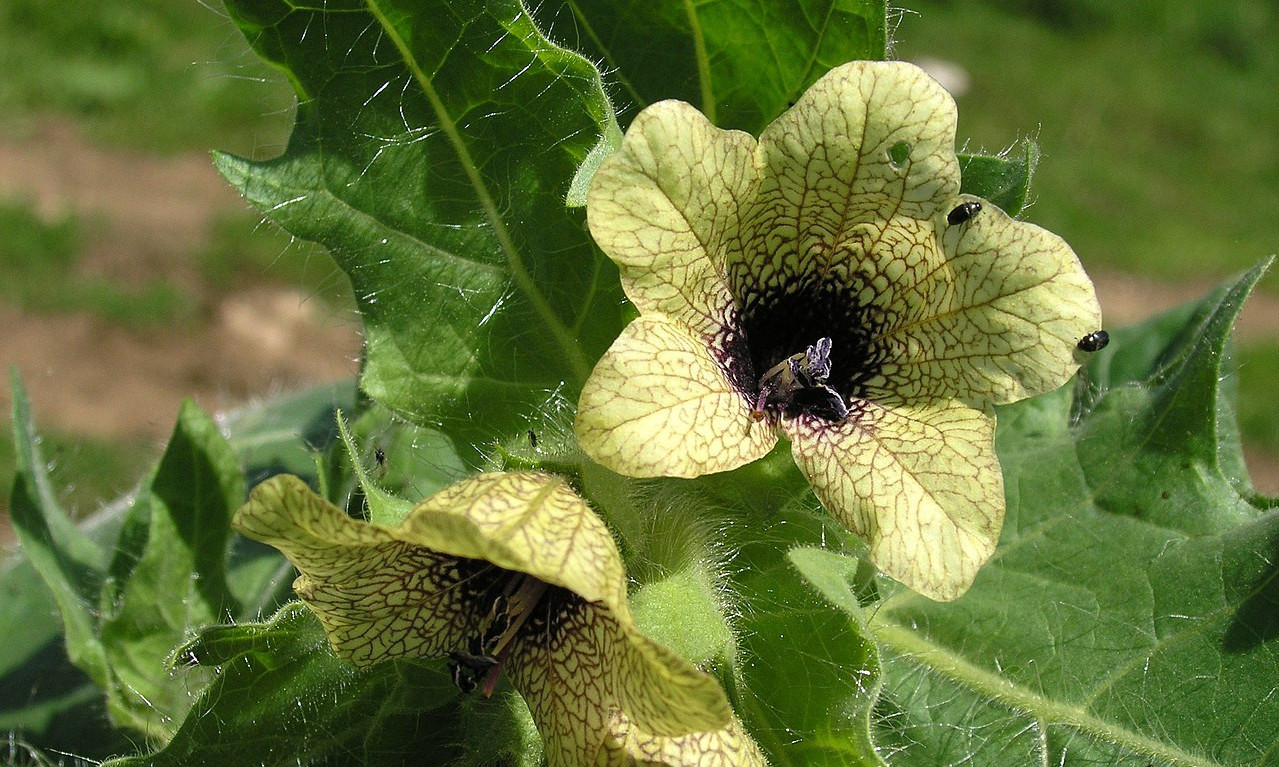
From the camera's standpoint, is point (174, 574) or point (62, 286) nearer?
point (174, 574)

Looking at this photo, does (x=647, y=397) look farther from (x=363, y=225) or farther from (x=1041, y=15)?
(x=1041, y=15)

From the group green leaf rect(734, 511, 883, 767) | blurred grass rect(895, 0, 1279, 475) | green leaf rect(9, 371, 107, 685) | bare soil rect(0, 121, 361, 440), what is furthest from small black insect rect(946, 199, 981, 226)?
blurred grass rect(895, 0, 1279, 475)

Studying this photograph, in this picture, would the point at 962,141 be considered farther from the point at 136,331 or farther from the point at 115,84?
the point at 115,84

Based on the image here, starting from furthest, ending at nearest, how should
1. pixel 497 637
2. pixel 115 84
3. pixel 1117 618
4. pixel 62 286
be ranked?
pixel 115 84 → pixel 62 286 → pixel 1117 618 → pixel 497 637

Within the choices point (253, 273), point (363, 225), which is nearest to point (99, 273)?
point (253, 273)

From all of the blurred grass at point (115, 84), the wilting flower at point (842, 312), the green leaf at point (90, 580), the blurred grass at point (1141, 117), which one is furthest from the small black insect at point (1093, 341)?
the blurred grass at point (1141, 117)

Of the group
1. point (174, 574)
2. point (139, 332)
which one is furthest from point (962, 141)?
point (174, 574)

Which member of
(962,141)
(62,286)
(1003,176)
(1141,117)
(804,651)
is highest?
(1003,176)
